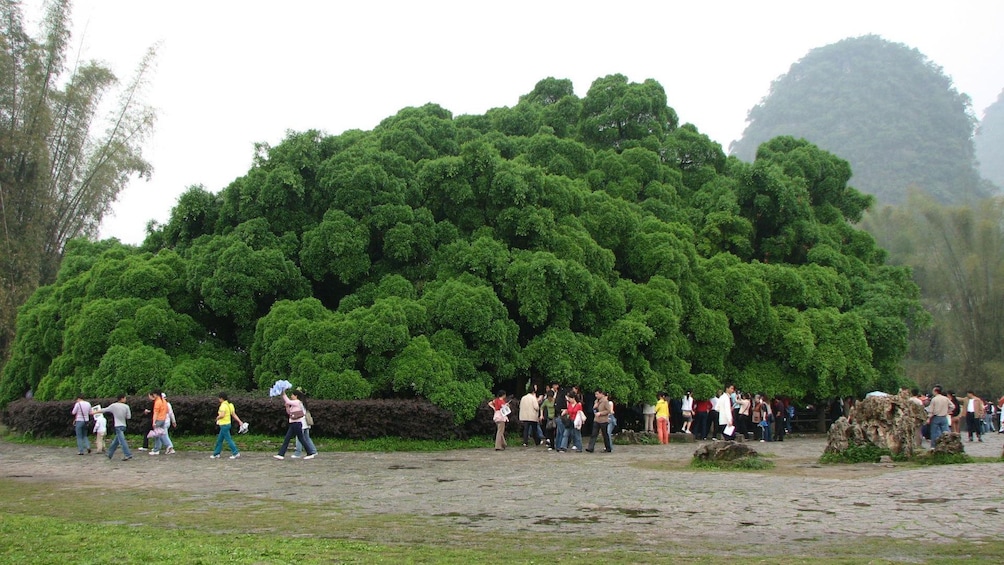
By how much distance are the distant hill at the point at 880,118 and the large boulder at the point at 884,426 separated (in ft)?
272

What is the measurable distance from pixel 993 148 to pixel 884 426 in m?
207

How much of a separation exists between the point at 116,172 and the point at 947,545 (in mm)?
30065

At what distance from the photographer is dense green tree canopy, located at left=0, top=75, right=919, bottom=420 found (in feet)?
60.1

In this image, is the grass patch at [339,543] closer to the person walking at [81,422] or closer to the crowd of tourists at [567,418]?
the crowd of tourists at [567,418]

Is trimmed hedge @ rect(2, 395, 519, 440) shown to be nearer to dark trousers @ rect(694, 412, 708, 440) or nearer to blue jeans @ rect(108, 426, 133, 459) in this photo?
blue jeans @ rect(108, 426, 133, 459)

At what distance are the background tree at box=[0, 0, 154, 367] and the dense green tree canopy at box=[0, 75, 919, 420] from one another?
14.8ft

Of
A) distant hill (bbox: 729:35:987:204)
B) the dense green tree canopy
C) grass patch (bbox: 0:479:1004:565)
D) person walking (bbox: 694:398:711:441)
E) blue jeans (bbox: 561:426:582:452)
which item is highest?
distant hill (bbox: 729:35:987:204)

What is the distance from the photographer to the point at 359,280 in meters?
20.5

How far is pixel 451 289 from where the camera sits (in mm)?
18766

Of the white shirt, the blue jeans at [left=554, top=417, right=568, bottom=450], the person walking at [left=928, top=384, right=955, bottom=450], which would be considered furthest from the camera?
the white shirt

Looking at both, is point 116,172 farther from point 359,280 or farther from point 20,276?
point 359,280

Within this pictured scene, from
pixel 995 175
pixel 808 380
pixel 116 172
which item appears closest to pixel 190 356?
Result: pixel 116 172

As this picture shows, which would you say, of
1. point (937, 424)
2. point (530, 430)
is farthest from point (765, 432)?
point (530, 430)

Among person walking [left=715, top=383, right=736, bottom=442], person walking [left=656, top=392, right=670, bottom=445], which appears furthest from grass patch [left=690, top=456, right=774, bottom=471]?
person walking [left=715, top=383, right=736, bottom=442]
